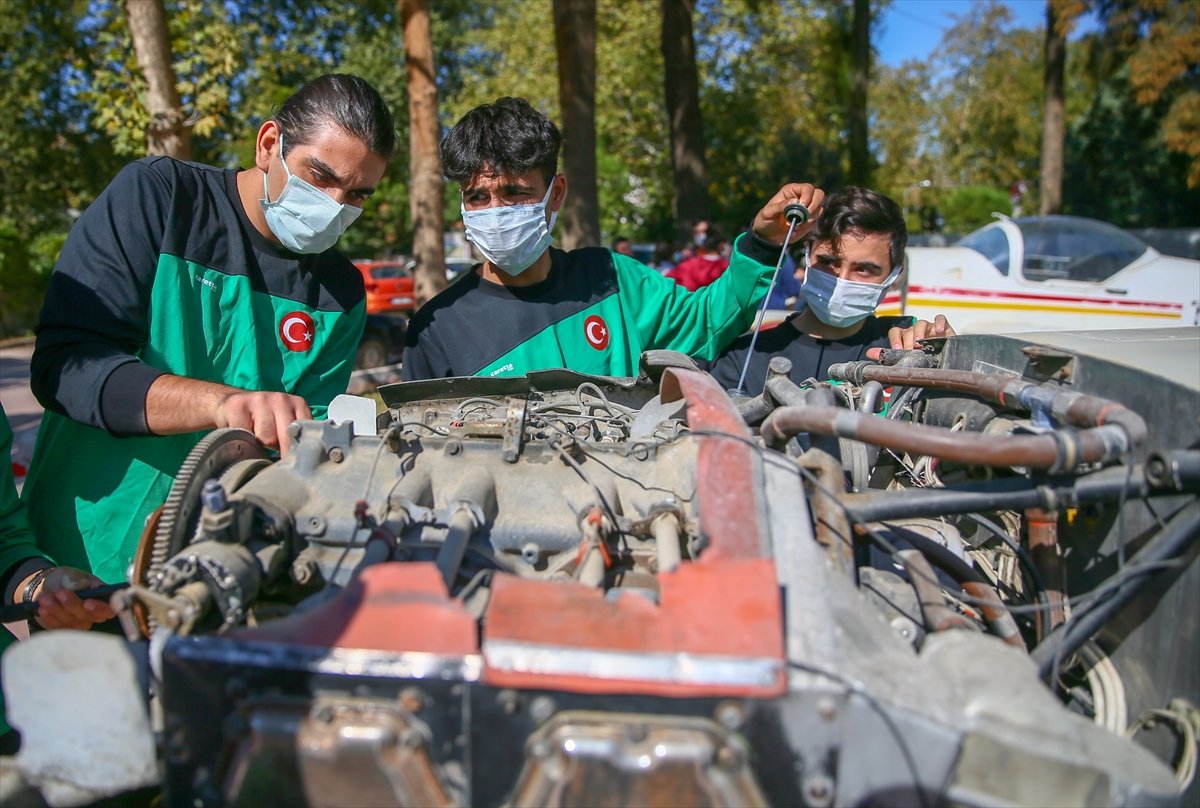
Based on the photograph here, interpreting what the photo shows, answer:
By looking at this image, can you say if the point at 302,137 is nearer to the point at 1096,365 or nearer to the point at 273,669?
the point at 273,669

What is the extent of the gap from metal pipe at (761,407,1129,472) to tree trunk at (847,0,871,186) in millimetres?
16622

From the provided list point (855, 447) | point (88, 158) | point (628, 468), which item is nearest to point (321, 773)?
point (628, 468)

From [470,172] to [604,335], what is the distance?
826 mm

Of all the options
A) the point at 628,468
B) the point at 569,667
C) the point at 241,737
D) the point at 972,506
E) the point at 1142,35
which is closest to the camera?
the point at 569,667

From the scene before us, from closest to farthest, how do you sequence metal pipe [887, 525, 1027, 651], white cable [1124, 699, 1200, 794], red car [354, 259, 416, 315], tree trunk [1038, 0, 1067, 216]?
white cable [1124, 699, 1200, 794] → metal pipe [887, 525, 1027, 651] → red car [354, 259, 416, 315] → tree trunk [1038, 0, 1067, 216]

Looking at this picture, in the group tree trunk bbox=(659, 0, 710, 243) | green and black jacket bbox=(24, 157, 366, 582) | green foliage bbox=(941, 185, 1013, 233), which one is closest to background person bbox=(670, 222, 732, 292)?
tree trunk bbox=(659, 0, 710, 243)

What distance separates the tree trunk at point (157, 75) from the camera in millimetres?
6445

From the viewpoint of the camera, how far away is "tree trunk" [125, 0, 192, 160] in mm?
6445

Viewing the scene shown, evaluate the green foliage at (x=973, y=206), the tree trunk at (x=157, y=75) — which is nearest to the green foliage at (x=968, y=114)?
the green foliage at (x=973, y=206)

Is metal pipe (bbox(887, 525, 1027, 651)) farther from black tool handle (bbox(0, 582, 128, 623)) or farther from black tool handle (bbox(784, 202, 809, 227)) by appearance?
black tool handle (bbox(0, 582, 128, 623))

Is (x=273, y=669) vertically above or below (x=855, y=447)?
below

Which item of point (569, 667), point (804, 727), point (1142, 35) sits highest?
point (1142, 35)

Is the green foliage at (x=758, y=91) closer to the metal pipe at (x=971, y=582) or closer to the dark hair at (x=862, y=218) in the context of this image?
the dark hair at (x=862, y=218)

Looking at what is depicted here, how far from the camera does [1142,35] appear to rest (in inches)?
711
